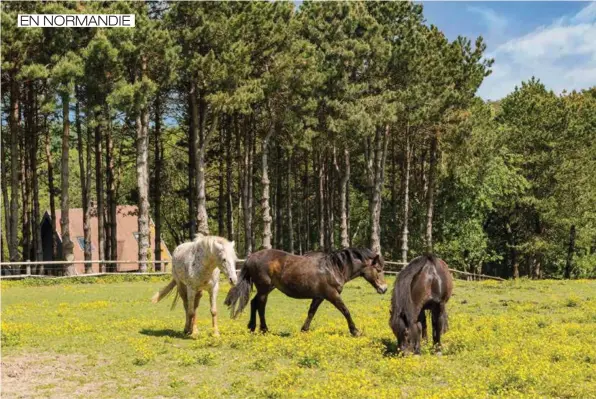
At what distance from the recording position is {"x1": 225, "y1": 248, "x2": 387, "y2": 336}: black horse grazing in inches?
549

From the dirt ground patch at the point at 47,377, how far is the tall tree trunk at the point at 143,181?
2049cm

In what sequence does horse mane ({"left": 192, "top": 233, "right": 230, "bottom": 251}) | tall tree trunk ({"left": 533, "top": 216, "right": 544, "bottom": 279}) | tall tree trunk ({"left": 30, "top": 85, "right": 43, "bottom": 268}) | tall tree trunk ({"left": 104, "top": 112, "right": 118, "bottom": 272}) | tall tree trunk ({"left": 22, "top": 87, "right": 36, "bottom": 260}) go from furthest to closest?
tall tree trunk ({"left": 533, "top": 216, "right": 544, "bottom": 279}), tall tree trunk ({"left": 104, "top": 112, "right": 118, "bottom": 272}), tall tree trunk ({"left": 22, "top": 87, "right": 36, "bottom": 260}), tall tree trunk ({"left": 30, "top": 85, "right": 43, "bottom": 268}), horse mane ({"left": 192, "top": 233, "right": 230, "bottom": 251})

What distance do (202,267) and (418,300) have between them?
199 inches

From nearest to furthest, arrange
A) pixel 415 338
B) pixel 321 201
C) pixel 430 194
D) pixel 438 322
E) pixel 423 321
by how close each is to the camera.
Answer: pixel 415 338, pixel 438 322, pixel 423 321, pixel 430 194, pixel 321 201

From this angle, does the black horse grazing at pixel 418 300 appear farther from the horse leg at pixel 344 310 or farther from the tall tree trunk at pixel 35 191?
the tall tree trunk at pixel 35 191

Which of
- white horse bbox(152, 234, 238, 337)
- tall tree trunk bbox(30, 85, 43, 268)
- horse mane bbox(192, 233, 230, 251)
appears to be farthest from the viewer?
tall tree trunk bbox(30, 85, 43, 268)

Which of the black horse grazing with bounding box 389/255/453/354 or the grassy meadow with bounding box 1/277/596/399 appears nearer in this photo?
the grassy meadow with bounding box 1/277/596/399

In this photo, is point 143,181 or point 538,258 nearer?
point 143,181

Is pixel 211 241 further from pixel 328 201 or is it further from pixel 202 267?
pixel 328 201

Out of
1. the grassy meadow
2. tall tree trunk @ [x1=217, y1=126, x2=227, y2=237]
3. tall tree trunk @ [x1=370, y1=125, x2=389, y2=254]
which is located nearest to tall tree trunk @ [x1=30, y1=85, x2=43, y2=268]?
tall tree trunk @ [x1=217, y1=126, x2=227, y2=237]

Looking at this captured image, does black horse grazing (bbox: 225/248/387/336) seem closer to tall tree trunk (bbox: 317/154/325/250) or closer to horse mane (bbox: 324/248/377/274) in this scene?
horse mane (bbox: 324/248/377/274)

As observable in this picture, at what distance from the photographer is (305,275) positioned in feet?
45.8

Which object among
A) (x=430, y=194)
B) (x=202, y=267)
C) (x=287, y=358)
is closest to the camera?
(x=287, y=358)

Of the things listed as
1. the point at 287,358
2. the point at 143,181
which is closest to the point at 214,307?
the point at 287,358
